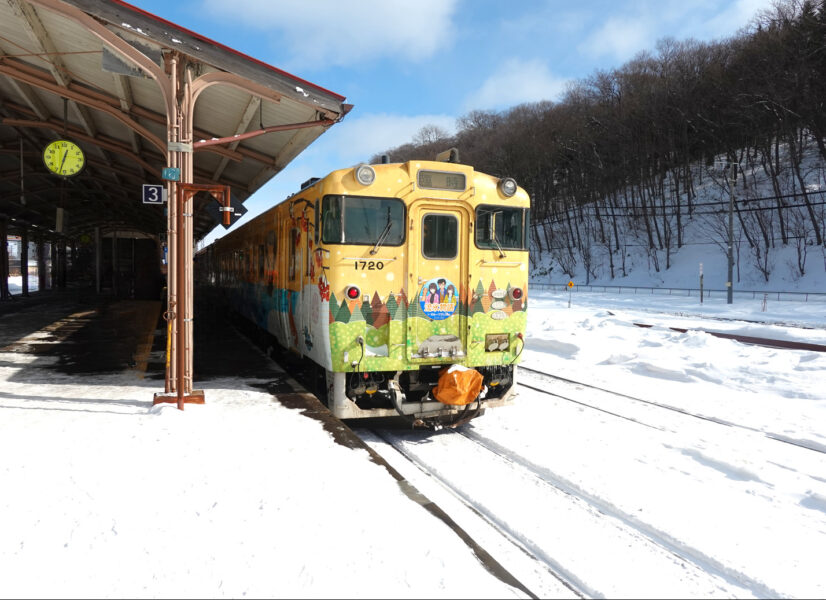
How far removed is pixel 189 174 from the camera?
7.09 m

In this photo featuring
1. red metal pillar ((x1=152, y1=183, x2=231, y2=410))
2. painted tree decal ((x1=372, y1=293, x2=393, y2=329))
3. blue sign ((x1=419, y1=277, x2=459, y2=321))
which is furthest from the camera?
blue sign ((x1=419, y1=277, x2=459, y2=321))

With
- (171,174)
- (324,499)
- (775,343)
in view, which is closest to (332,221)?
(171,174)

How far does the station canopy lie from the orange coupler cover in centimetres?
374

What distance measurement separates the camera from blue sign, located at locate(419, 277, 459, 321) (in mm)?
6691

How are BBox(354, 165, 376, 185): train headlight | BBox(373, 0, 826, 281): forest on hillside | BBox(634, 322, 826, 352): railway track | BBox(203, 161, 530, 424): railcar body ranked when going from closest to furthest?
1. BBox(354, 165, 376, 185): train headlight
2. BBox(203, 161, 530, 424): railcar body
3. BBox(634, 322, 826, 352): railway track
4. BBox(373, 0, 826, 281): forest on hillside

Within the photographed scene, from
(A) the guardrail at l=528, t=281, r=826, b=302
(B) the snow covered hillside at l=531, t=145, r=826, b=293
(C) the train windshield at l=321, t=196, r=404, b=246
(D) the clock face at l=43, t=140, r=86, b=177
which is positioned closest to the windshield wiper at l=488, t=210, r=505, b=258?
(C) the train windshield at l=321, t=196, r=404, b=246

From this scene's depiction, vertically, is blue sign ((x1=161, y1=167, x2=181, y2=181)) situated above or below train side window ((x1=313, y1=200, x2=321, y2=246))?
above

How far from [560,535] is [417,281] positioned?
332 cm

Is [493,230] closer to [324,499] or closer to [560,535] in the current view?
[560,535]

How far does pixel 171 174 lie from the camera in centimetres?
677

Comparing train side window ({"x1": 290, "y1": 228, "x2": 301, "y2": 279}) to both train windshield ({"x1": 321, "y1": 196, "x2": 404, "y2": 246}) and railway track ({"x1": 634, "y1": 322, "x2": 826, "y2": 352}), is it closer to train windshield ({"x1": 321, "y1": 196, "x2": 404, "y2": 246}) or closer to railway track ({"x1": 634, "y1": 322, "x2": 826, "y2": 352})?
train windshield ({"x1": 321, "y1": 196, "x2": 404, "y2": 246})

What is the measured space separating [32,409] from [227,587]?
193 inches

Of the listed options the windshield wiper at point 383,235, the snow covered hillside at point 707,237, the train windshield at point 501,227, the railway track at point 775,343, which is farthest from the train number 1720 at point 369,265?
the snow covered hillside at point 707,237

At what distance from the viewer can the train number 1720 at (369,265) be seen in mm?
6375
